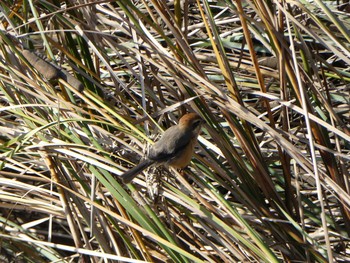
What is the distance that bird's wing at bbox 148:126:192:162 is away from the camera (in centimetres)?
264

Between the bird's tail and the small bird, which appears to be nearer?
the bird's tail

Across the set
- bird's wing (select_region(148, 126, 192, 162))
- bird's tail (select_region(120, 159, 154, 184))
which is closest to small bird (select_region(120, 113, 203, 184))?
bird's wing (select_region(148, 126, 192, 162))

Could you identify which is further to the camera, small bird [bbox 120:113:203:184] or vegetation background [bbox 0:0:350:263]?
small bird [bbox 120:113:203:184]

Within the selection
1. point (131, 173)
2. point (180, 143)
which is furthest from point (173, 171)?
point (131, 173)

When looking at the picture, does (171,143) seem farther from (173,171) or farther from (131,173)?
(131,173)

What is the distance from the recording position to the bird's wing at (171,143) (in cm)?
264

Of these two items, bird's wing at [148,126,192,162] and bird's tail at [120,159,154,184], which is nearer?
bird's tail at [120,159,154,184]

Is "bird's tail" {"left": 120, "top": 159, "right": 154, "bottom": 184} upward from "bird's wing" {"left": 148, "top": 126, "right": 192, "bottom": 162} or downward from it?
upward

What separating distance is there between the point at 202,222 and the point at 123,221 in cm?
33

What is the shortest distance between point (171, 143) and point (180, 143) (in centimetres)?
6

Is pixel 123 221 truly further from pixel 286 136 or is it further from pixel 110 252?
pixel 286 136

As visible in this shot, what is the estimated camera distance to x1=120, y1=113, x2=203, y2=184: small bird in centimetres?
269

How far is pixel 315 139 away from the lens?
268 cm

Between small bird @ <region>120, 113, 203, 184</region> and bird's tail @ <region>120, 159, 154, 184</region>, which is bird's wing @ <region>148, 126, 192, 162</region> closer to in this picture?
small bird @ <region>120, 113, 203, 184</region>
